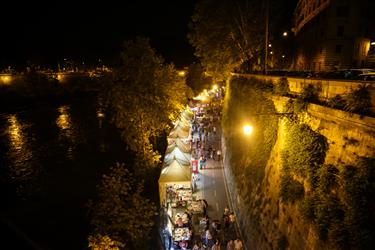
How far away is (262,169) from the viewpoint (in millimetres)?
12078

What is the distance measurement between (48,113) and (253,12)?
46371 mm

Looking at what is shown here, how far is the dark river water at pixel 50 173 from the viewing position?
61.6 feet

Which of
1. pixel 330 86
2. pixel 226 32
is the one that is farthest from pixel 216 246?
pixel 226 32

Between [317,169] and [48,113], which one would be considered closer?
[317,169]

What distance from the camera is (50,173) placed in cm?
2794

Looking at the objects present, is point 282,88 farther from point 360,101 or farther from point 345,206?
point 345,206

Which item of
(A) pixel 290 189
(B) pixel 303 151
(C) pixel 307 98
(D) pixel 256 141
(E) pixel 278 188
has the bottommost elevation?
(E) pixel 278 188

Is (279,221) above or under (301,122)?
under

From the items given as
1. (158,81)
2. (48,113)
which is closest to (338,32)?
(158,81)

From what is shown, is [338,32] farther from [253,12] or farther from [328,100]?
[328,100]

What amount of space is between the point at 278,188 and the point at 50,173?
25.7m

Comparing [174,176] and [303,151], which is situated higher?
[303,151]

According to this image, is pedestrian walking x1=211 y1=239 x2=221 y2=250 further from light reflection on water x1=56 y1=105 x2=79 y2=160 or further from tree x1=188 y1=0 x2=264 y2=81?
light reflection on water x1=56 y1=105 x2=79 y2=160

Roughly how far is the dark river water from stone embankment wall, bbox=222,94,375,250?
1184 cm
